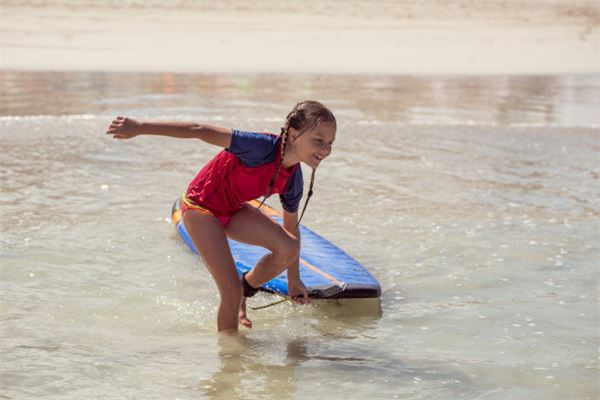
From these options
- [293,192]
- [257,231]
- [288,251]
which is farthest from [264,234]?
[293,192]

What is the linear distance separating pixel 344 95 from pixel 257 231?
31.2ft

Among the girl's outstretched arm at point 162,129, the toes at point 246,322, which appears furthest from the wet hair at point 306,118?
the toes at point 246,322

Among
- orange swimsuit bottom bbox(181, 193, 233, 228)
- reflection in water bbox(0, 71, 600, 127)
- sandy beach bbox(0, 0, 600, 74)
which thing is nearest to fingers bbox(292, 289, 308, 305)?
orange swimsuit bottom bbox(181, 193, 233, 228)

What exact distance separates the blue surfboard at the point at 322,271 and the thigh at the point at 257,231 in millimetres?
702

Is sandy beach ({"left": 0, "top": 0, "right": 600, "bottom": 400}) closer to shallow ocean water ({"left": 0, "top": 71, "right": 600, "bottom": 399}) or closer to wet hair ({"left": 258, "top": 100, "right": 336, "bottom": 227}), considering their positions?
shallow ocean water ({"left": 0, "top": 71, "right": 600, "bottom": 399})

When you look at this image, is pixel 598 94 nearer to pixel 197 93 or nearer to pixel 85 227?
pixel 197 93

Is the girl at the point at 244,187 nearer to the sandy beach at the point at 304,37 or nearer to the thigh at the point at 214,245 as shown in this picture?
the thigh at the point at 214,245

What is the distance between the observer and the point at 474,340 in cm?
489

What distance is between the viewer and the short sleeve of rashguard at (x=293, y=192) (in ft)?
15.0

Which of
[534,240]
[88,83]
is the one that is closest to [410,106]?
[88,83]

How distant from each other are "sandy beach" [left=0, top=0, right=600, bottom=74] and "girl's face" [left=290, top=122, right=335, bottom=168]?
12.2 meters

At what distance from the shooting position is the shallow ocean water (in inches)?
171

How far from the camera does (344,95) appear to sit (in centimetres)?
1394

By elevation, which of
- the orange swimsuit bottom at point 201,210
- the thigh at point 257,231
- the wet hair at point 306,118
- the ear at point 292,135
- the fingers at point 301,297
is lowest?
the fingers at point 301,297
